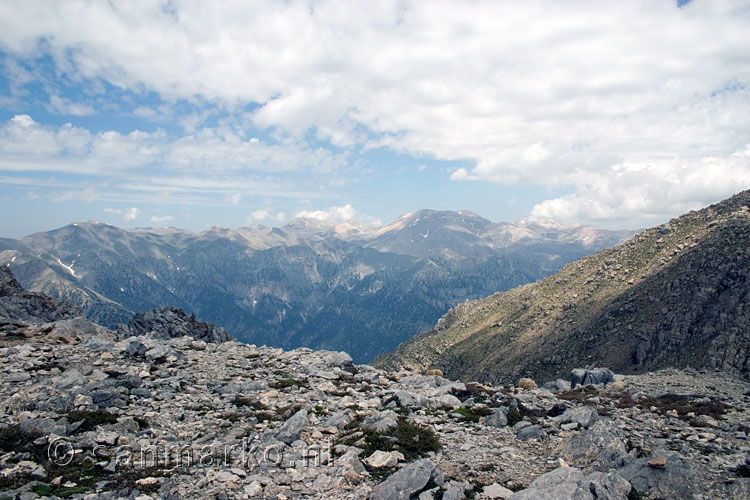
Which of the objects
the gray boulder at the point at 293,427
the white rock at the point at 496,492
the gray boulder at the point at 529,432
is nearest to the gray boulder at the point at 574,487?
the white rock at the point at 496,492

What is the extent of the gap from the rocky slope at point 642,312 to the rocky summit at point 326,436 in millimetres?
63694

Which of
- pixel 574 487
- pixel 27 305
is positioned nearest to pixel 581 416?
pixel 574 487

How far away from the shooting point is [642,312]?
95.4 meters

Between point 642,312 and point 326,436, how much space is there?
335ft

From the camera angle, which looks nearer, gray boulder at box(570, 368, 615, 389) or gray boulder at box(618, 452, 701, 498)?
gray boulder at box(618, 452, 701, 498)

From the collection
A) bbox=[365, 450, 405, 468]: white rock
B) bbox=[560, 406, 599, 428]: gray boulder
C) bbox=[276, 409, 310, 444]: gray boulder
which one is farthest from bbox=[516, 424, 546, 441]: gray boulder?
bbox=[276, 409, 310, 444]: gray boulder

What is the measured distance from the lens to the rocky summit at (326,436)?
12.8m

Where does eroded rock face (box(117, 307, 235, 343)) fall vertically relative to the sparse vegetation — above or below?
below

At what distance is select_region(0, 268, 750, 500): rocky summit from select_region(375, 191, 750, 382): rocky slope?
2508 inches

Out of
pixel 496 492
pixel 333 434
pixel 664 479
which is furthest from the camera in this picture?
pixel 333 434

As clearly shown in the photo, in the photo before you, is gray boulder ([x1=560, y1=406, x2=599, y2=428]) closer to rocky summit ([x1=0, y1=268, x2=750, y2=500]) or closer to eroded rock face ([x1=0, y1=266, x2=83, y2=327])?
rocky summit ([x1=0, y1=268, x2=750, y2=500])

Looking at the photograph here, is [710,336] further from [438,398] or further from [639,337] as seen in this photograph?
[438,398]

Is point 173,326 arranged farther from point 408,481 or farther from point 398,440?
point 408,481

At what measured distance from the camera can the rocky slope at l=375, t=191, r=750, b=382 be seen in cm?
7773
